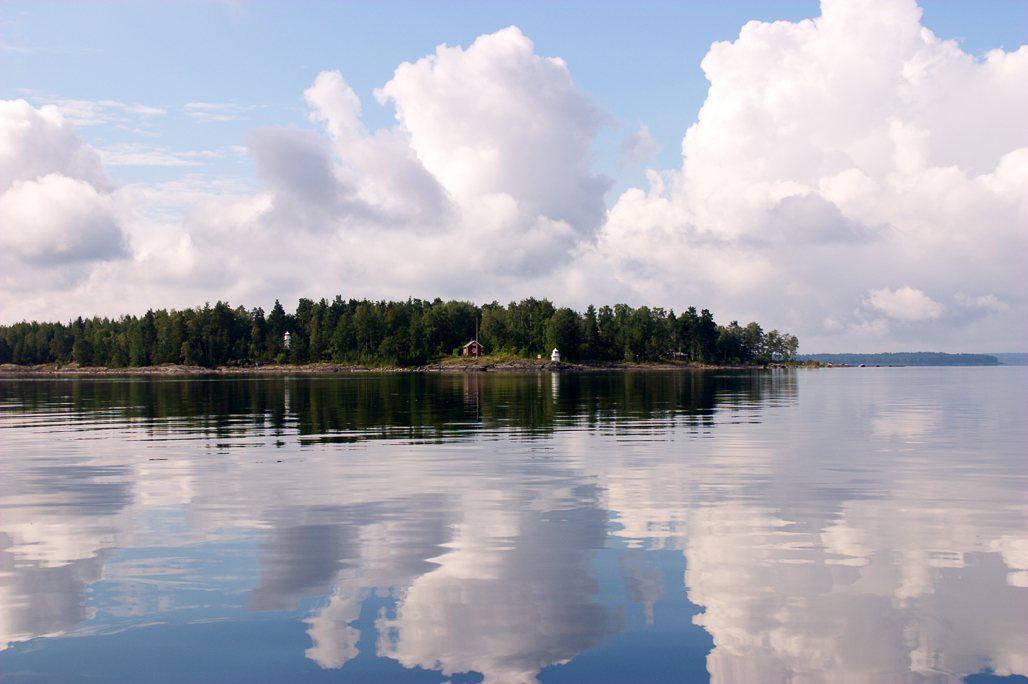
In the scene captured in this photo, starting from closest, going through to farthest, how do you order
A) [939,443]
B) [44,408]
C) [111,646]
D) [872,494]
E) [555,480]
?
[111,646] < [872,494] < [555,480] < [939,443] < [44,408]

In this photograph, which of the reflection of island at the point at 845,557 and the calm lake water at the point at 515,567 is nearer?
the calm lake water at the point at 515,567

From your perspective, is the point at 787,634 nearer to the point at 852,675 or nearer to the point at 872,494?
the point at 852,675

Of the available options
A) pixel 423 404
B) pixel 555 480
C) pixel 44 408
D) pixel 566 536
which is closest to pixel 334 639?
pixel 566 536

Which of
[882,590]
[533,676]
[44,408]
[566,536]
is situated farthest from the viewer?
[44,408]

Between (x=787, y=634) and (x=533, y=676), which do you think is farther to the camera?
(x=787, y=634)

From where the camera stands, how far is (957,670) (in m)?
8.44

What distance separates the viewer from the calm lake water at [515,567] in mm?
8695

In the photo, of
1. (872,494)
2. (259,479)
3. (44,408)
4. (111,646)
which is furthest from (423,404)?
(111,646)

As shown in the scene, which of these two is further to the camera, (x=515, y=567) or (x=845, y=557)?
(x=845, y=557)

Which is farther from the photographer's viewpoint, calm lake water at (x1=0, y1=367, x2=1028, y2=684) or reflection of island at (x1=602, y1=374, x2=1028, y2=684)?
reflection of island at (x1=602, y1=374, x2=1028, y2=684)

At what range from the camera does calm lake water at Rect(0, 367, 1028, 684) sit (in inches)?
342

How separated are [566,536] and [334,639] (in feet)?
19.8

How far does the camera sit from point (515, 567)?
12016 mm

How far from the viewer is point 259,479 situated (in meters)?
20.9
